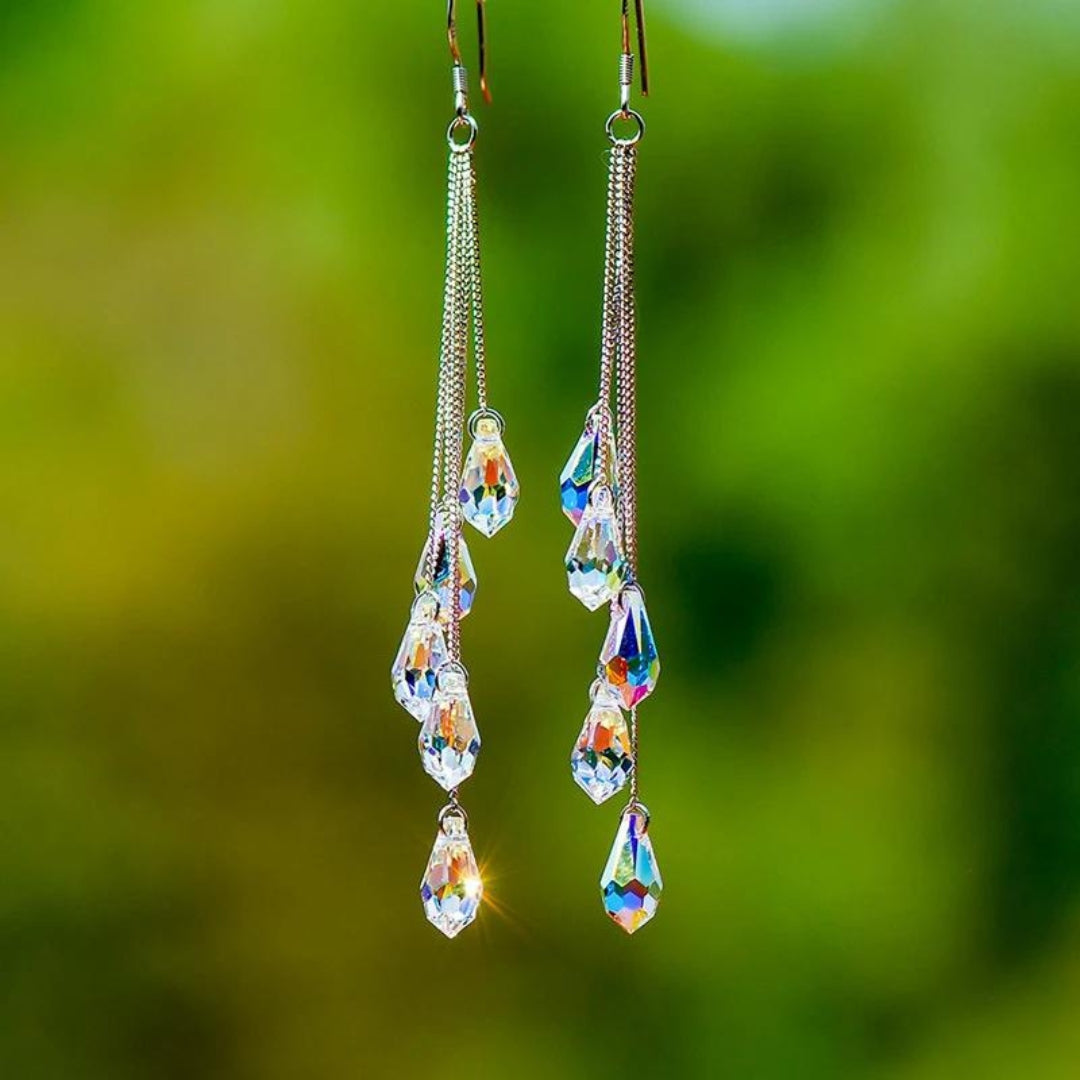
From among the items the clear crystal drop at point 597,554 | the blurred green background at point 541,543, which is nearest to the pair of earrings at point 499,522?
the clear crystal drop at point 597,554

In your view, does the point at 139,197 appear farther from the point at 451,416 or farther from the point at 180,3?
the point at 451,416

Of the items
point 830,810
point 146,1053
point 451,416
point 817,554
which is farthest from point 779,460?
point 146,1053

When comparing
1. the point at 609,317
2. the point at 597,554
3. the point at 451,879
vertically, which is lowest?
the point at 451,879

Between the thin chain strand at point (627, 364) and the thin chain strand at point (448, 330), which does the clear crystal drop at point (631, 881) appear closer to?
the thin chain strand at point (627, 364)

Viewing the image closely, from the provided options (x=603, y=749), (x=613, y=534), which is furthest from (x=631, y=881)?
(x=613, y=534)

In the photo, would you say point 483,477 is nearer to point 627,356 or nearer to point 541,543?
point 627,356

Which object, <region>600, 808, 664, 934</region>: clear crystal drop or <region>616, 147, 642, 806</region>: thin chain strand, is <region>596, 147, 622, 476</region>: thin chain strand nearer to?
<region>616, 147, 642, 806</region>: thin chain strand
